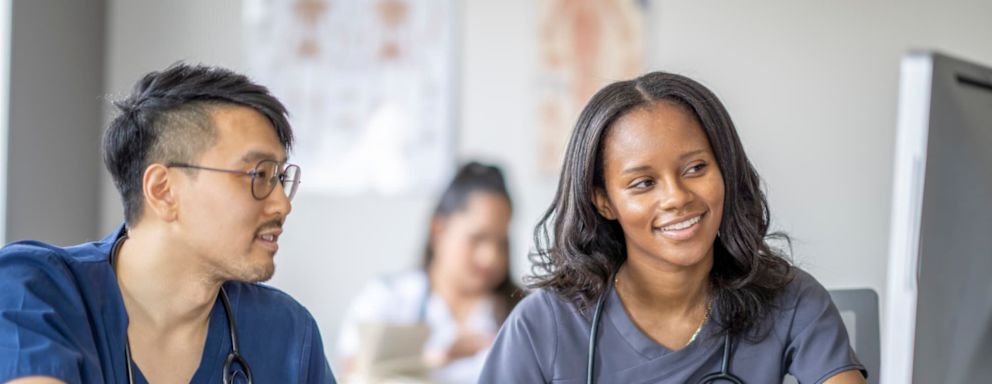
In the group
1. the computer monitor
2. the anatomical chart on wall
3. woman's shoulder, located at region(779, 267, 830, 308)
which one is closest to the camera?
the computer monitor

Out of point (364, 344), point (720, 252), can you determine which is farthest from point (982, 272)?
point (364, 344)

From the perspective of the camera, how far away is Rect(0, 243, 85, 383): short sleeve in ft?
4.11

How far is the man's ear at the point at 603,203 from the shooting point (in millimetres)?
1610

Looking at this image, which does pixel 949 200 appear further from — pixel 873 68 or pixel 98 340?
pixel 873 68

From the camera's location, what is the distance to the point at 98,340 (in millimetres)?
1408

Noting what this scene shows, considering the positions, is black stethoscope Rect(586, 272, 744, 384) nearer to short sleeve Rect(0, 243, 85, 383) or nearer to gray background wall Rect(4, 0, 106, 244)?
short sleeve Rect(0, 243, 85, 383)

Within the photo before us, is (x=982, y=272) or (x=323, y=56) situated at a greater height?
(x=323, y=56)

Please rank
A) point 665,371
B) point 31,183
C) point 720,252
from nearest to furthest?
point 665,371 → point 720,252 → point 31,183

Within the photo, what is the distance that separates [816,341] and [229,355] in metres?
0.80

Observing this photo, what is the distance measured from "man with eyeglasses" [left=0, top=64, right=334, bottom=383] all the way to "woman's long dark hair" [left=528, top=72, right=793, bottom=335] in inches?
16.1

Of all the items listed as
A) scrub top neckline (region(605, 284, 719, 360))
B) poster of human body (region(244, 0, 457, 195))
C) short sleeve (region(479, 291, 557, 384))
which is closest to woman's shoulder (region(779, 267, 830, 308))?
scrub top neckline (region(605, 284, 719, 360))

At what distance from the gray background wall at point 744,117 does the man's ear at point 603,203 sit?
7.14 ft

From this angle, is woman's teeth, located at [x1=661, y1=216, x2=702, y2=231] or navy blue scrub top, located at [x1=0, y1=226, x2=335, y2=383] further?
woman's teeth, located at [x1=661, y1=216, x2=702, y2=231]

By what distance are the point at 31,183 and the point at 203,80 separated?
2418 mm
